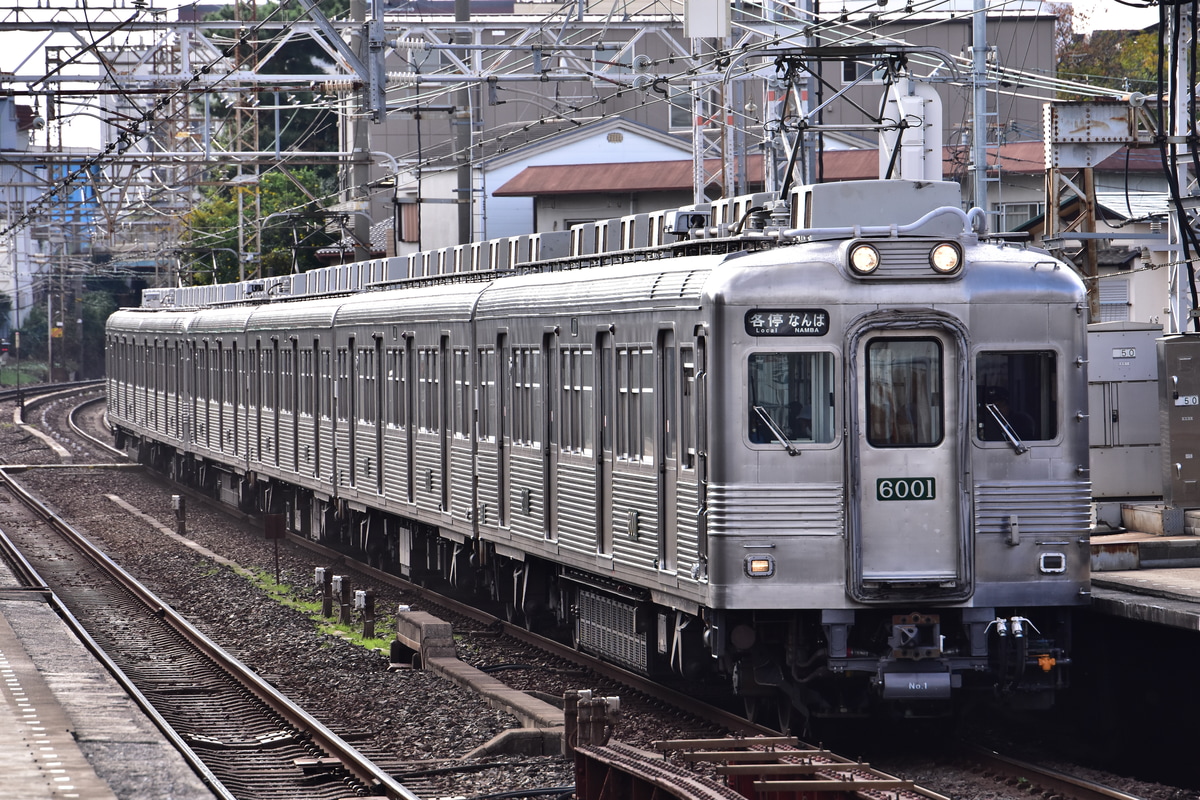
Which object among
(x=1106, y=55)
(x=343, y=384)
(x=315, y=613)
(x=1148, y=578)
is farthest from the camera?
(x=1106, y=55)

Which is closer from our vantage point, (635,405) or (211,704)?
(635,405)

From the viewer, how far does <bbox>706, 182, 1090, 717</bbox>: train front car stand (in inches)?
387

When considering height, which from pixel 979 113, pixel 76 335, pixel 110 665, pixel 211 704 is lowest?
pixel 211 704

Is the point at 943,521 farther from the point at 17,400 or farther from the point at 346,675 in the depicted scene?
the point at 17,400

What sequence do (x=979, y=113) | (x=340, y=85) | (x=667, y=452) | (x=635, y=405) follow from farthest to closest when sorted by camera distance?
(x=340, y=85) → (x=979, y=113) → (x=635, y=405) → (x=667, y=452)

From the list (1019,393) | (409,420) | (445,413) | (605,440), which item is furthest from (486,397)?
(1019,393)

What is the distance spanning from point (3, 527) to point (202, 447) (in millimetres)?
4027

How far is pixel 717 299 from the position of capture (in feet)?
32.7

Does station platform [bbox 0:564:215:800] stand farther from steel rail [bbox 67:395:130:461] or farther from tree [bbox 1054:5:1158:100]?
tree [bbox 1054:5:1158:100]

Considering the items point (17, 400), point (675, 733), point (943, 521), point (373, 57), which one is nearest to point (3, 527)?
point (373, 57)

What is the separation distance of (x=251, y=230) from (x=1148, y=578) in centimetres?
4171

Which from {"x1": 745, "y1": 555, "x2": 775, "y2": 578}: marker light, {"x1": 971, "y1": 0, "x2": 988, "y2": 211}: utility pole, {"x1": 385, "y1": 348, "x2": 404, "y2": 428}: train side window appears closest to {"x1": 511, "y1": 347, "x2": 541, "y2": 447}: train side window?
{"x1": 385, "y1": 348, "x2": 404, "y2": 428}: train side window

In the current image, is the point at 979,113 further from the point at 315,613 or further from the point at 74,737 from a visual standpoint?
the point at 74,737

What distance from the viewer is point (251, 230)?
5025 cm
